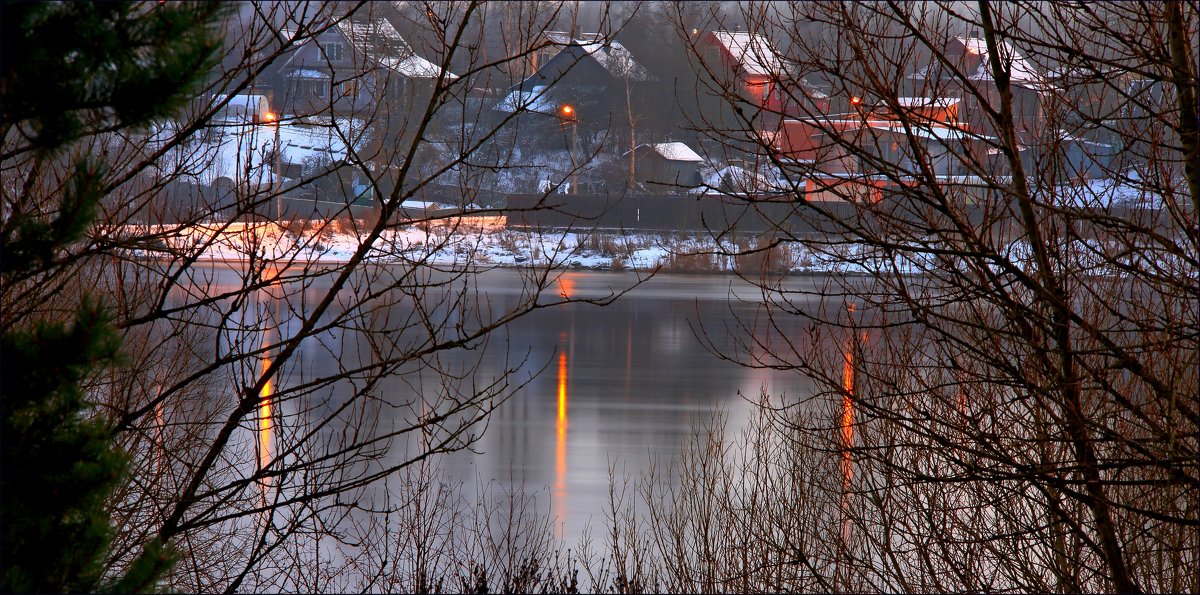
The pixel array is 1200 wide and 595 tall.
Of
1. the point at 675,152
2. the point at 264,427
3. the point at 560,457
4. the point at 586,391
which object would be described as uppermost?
the point at 675,152

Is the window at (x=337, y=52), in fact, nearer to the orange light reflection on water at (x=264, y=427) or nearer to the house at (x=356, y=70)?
the house at (x=356, y=70)

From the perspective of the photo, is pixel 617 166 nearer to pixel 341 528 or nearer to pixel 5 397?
pixel 341 528

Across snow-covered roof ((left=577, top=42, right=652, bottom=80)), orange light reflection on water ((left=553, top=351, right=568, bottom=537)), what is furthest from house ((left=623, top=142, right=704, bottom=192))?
orange light reflection on water ((left=553, top=351, right=568, bottom=537))

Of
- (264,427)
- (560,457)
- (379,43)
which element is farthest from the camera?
(560,457)

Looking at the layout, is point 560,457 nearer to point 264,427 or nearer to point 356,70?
point 264,427

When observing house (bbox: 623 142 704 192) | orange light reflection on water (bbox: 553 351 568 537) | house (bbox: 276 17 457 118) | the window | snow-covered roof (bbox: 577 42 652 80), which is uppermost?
snow-covered roof (bbox: 577 42 652 80)

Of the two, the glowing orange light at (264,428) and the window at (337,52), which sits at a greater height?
the window at (337,52)

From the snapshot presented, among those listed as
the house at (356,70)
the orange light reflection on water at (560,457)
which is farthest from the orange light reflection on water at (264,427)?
the orange light reflection on water at (560,457)

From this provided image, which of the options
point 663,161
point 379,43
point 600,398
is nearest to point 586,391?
point 600,398

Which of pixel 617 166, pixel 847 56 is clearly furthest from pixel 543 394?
pixel 617 166

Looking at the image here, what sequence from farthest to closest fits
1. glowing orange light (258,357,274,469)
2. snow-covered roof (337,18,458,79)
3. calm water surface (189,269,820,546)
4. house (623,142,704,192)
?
house (623,142,704,192)
calm water surface (189,269,820,546)
snow-covered roof (337,18,458,79)
glowing orange light (258,357,274,469)

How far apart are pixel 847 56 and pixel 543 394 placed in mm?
14990

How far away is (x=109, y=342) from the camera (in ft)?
7.23

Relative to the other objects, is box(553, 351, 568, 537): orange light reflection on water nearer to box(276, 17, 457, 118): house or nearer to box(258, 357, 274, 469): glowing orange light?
box(258, 357, 274, 469): glowing orange light
